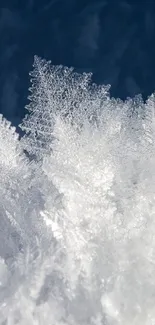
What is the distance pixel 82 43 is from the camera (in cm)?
1381

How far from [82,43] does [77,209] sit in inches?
199

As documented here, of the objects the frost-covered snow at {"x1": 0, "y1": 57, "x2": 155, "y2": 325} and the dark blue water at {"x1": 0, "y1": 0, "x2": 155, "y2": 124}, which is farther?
the dark blue water at {"x1": 0, "y1": 0, "x2": 155, "y2": 124}

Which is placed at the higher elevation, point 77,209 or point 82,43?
point 82,43

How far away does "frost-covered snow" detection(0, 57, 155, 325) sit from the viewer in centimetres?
972

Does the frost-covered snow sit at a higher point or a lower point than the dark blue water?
lower

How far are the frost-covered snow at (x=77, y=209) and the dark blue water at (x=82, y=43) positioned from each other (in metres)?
2.06

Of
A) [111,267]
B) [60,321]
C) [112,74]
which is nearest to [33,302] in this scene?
[60,321]

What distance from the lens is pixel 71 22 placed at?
14062 millimetres

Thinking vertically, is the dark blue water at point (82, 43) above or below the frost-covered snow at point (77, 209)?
above

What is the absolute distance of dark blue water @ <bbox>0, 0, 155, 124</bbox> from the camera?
44.0 feet

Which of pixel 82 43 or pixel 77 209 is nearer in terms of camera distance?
pixel 77 209

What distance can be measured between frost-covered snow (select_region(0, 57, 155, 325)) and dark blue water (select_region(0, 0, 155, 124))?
6.77 feet

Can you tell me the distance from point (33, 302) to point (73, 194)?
1933 mm

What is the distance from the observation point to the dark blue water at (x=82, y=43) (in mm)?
13414
